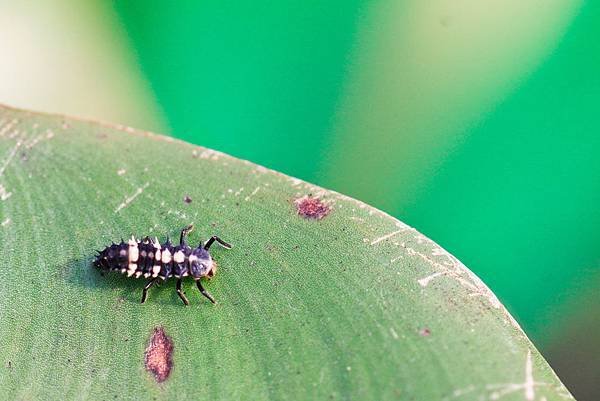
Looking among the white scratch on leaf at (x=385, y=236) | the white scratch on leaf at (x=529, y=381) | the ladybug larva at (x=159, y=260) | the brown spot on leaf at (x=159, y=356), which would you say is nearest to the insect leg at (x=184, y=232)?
the ladybug larva at (x=159, y=260)

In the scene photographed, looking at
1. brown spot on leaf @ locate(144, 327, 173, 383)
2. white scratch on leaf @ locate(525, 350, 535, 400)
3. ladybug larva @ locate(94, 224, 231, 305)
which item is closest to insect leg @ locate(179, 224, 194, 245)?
ladybug larva @ locate(94, 224, 231, 305)

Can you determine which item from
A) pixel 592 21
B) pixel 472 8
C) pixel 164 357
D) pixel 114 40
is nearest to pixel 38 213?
pixel 164 357

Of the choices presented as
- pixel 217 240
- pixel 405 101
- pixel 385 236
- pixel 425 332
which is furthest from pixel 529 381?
pixel 405 101

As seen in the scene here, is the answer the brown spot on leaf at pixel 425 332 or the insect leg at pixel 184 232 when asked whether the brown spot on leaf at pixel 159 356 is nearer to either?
the insect leg at pixel 184 232

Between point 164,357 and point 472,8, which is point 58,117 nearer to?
point 164,357

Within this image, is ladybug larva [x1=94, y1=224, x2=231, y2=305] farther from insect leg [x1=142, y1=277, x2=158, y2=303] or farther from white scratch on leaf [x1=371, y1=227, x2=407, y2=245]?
white scratch on leaf [x1=371, y1=227, x2=407, y2=245]

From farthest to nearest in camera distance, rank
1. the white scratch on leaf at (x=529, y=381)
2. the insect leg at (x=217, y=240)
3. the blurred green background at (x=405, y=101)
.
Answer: the blurred green background at (x=405, y=101) → the insect leg at (x=217, y=240) → the white scratch on leaf at (x=529, y=381)

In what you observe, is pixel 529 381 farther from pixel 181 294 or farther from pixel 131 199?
pixel 131 199
